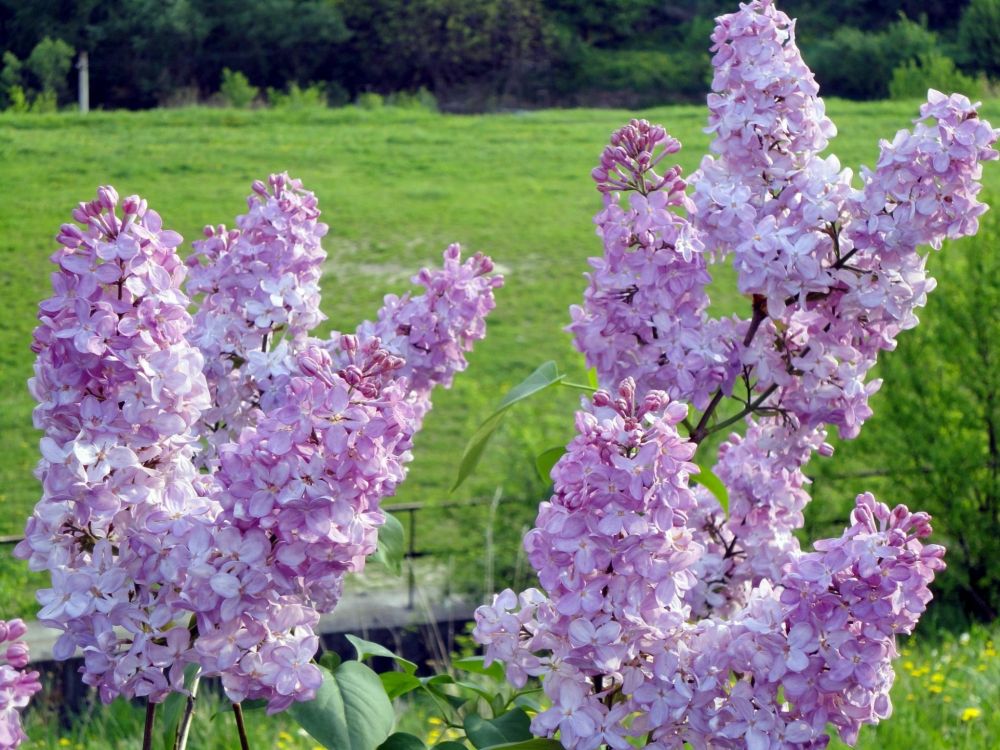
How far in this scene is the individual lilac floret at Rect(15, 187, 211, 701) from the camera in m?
0.56

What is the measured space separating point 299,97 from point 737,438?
23.2 feet

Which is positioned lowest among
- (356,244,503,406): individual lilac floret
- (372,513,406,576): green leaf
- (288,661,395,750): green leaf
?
(288,661,395,750): green leaf

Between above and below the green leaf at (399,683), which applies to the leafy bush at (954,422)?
below

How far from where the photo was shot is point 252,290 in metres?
0.80

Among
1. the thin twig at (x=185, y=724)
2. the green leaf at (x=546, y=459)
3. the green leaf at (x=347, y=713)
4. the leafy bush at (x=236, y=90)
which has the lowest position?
the thin twig at (x=185, y=724)

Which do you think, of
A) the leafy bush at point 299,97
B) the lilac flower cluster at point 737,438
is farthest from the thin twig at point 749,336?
the leafy bush at point 299,97

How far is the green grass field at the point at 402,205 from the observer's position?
3.71 metres

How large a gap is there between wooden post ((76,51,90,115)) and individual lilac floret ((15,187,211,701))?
19.5ft

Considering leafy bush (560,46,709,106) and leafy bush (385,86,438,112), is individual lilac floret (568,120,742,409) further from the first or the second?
leafy bush (560,46,709,106)

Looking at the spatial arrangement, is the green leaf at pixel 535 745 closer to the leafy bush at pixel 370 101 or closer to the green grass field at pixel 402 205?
the green grass field at pixel 402 205

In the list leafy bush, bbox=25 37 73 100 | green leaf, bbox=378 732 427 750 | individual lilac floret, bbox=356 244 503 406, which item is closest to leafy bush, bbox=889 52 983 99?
leafy bush, bbox=25 37 73 100

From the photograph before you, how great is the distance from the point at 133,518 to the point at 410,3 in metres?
7.94

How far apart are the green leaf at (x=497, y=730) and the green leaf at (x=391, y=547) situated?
4.6 inches

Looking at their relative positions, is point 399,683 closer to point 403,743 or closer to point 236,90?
Result: point 403,743
